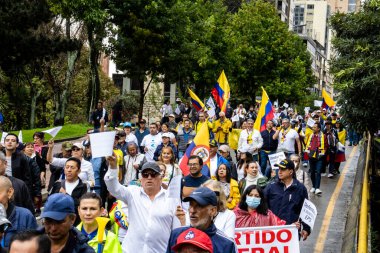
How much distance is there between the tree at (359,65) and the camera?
14.1 m

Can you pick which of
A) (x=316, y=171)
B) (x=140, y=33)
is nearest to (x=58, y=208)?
(x=316, y=171)

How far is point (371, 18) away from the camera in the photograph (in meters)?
15.4

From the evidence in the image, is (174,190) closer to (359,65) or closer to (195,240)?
(195,240)

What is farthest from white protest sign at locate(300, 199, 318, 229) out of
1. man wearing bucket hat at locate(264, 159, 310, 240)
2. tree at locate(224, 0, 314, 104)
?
tree at locate(224, 0, 314, 104)

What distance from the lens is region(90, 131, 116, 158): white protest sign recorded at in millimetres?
5727

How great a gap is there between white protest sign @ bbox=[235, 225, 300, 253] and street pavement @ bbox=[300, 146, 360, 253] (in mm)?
3253

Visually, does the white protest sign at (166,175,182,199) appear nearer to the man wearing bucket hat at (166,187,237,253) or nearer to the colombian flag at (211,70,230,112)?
the man wearing bucket hat at (166,187,237,253)

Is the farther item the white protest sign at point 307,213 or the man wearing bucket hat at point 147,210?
the white protest sign at point 307,213

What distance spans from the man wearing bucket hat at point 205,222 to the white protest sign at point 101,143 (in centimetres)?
130

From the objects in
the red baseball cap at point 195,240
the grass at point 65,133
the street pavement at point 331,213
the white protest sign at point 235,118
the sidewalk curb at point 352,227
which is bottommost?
the street pavement at point 331,213

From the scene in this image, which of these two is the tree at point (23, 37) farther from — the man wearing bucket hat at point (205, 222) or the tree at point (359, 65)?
the man wearing bucket hat at point (205, 222)

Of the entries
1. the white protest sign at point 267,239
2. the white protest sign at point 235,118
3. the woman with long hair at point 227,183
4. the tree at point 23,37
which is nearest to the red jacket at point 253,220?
the white protest sign at point 267,239

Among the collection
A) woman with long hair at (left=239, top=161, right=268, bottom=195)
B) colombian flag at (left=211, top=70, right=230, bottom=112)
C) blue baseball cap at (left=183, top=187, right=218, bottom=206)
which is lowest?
woman with long hair at (left=239, top=161, right=268, bottom=195)

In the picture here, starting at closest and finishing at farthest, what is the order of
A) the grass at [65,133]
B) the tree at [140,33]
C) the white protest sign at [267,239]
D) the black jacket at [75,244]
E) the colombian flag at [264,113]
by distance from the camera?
the black jacket at [75,244], the white protest sign at [267,239], the colombian flag at [264,113], the grass at [65,133], the tree at [140,33]
